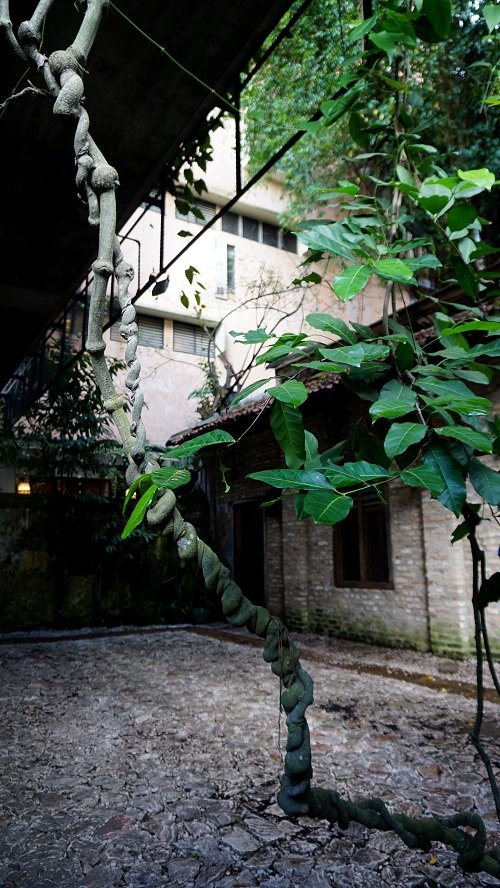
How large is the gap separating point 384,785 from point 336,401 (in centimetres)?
597

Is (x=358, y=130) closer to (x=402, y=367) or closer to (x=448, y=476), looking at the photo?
(x=402, y=367)

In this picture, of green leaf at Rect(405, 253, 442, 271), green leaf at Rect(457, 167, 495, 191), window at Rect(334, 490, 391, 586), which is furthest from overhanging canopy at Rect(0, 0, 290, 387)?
window at Rect(334, 490, 391, 586)

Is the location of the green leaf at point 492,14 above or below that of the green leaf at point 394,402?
above

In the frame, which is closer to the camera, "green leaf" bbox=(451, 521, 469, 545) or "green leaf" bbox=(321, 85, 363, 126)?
"green leaf" bbox=(451, 521, 469, 545)

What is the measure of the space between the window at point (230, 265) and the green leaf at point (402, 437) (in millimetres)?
14762

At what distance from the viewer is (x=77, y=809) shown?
3.05 m

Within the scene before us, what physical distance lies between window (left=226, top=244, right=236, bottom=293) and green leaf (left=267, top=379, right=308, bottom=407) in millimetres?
14675

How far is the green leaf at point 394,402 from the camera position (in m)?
1.26

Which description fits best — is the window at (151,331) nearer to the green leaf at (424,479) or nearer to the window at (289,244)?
the window at (289,244)

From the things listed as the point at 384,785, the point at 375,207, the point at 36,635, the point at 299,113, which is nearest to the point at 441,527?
the point at 384,785

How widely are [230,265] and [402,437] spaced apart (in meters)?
15.1

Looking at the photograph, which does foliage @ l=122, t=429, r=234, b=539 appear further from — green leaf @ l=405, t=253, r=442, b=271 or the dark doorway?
the dark doorway

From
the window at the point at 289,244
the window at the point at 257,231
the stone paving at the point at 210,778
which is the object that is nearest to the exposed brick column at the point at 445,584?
the stone paving at the point at 210,778

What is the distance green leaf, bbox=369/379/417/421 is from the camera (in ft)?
4.15
